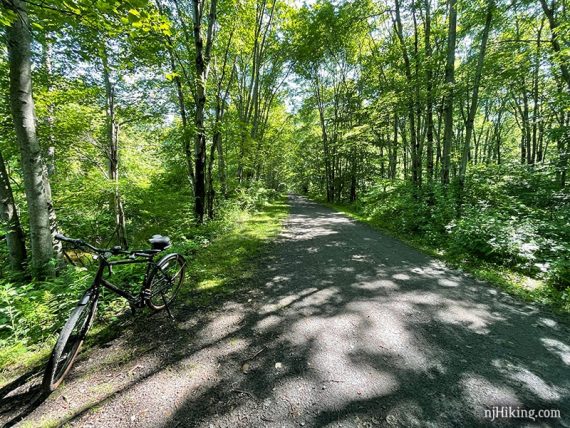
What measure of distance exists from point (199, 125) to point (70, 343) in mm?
6039

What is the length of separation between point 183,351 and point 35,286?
104 inches

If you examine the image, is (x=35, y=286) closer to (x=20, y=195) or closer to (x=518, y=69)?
(x=20, y=195)

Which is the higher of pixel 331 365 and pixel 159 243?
pixel 159 243

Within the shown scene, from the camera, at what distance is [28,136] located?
342 centimetres

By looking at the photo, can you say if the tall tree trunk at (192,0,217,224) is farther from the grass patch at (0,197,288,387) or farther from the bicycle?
the bicycle

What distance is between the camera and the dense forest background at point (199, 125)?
352 cm

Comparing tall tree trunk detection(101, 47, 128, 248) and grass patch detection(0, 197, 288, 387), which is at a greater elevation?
tall tree trunk detection(101, 47, 128, 248)

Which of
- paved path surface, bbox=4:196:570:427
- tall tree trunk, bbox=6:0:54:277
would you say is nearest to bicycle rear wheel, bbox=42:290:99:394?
paved path surface, bbox=4:196:570:427

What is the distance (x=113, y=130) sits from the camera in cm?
863

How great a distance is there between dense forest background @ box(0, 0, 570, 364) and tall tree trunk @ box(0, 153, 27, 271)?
2 cm

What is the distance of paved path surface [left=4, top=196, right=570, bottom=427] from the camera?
1977 mm

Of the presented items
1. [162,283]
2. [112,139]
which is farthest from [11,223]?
[112,139]

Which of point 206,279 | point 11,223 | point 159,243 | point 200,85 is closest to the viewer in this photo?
point 159,243

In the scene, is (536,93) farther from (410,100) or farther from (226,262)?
(226,262)
